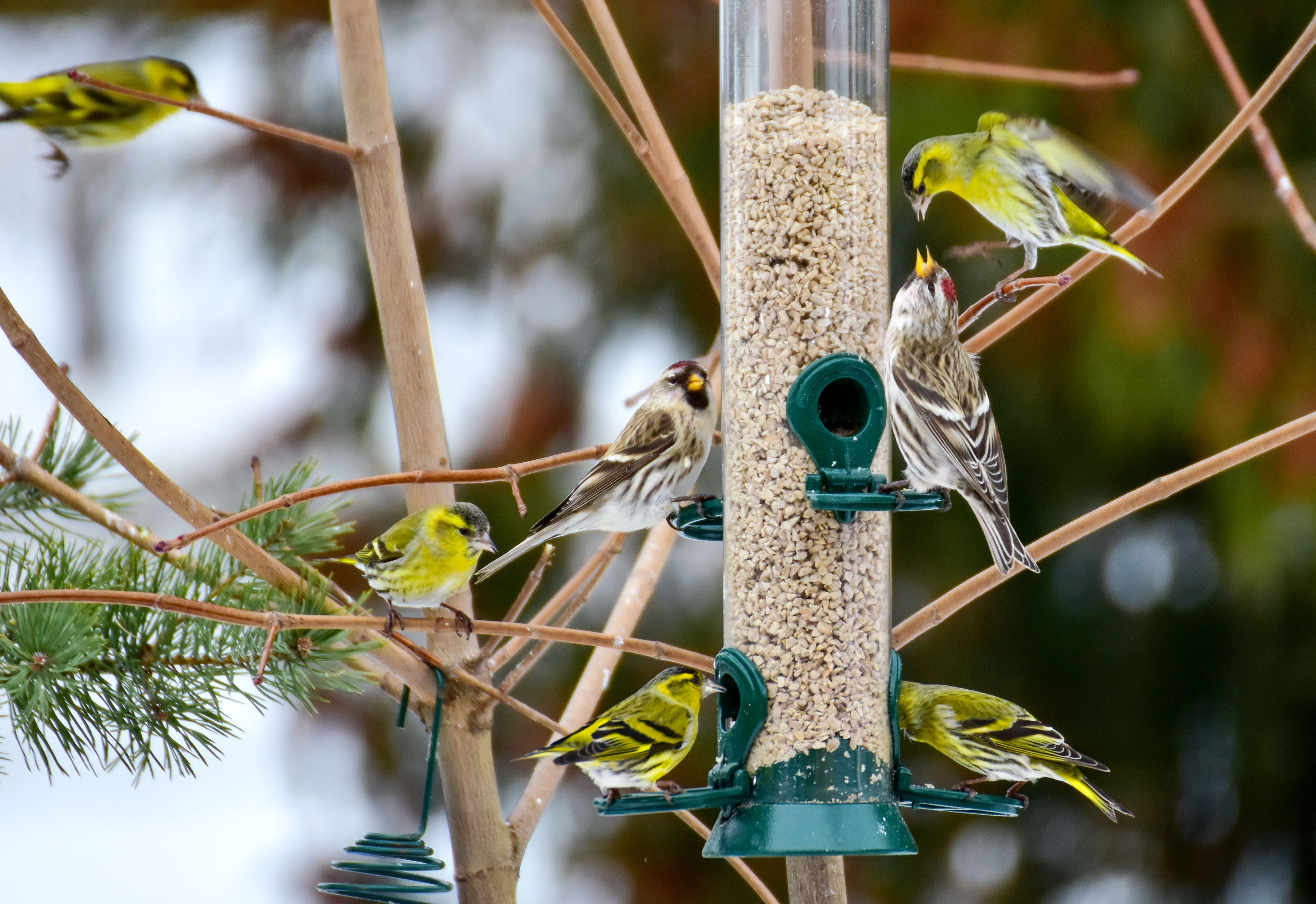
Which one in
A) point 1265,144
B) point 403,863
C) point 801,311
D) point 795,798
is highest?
point 1265,144

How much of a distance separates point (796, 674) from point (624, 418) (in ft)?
8.42

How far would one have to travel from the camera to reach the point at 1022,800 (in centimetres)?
244

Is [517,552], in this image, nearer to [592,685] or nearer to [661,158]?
[592,685]

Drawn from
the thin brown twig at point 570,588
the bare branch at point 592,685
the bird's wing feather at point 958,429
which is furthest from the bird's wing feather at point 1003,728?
the thin brown twig at point 570,588

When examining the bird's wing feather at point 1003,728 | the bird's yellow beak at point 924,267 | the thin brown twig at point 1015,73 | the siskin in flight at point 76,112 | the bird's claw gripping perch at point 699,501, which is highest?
the siskin in flight at point 76,112

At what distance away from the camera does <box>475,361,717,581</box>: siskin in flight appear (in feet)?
10.3

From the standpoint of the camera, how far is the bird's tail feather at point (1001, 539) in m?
2.51

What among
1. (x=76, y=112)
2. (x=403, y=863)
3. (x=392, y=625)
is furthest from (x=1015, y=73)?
(x=76, y=112)

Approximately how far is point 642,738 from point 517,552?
0.60 metres

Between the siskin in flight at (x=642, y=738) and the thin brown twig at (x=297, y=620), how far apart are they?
0.34 metres

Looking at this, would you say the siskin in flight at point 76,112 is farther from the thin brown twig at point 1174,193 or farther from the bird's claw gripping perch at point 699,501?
the thin brown twig at point 1174,193

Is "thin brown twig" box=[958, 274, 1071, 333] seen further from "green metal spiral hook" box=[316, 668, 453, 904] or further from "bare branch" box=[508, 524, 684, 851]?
"green metal spiral hook" box=[316, 668, 453, 904]

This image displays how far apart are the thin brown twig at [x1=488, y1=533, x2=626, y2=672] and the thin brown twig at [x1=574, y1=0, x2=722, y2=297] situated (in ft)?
1.55

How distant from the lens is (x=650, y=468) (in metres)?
3.26
